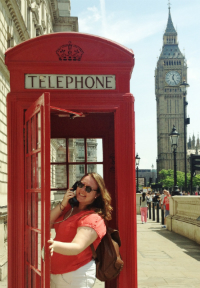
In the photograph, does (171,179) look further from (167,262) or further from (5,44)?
(167,262)

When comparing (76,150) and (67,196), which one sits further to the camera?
(76,150)

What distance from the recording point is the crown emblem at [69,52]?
367 cm

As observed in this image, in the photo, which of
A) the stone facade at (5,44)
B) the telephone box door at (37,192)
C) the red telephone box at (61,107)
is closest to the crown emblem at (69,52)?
the red telephone box at (61,107)

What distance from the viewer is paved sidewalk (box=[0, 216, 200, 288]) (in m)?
6.90

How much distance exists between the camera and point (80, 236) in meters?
2.90

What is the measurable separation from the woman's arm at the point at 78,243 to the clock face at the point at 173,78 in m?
120

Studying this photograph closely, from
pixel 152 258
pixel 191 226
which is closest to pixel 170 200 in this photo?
pixel 191 226

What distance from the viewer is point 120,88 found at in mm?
3689

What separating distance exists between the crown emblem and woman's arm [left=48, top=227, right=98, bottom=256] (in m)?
1.49

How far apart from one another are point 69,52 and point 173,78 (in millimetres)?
119561

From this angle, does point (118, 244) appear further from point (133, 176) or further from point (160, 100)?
point (160, 100)

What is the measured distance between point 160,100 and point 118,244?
11931 cm

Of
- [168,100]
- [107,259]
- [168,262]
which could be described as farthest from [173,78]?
[107,259]

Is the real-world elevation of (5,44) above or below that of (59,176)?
above
